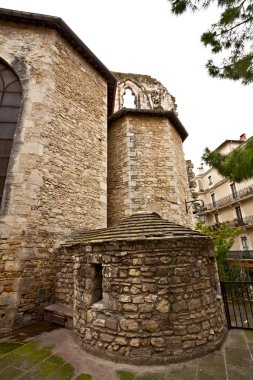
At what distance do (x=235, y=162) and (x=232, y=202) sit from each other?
1549cm

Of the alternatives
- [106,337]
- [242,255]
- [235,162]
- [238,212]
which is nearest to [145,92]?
[235,162]

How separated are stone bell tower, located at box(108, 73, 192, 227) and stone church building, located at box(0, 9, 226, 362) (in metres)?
0.04

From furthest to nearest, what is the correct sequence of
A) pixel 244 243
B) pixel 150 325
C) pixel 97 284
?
pixel 244 243, pixel 97 284, pixel 150 325

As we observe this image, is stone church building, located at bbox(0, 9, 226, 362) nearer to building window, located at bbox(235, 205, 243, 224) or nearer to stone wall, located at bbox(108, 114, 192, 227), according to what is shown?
stone wall, located at bbox(108, 114, 192, 227)

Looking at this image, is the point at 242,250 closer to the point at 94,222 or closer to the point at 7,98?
the point at 94,222

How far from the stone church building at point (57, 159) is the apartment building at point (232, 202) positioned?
8.33 m

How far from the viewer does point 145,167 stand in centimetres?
792

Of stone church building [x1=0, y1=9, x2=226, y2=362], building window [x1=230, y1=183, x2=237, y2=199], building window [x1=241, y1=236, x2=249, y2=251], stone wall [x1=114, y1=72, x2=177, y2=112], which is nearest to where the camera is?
stone church building [x1=0, y1=9, x2=226, y2=362]

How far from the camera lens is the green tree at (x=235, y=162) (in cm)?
397

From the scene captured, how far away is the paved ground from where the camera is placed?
256cm

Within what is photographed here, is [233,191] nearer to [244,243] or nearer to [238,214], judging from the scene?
[238,214]

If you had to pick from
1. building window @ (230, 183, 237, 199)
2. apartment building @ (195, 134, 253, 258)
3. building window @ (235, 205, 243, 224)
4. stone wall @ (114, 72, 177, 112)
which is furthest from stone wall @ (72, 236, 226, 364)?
building window @ (230, 183, 237, 199)

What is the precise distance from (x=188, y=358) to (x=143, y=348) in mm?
675

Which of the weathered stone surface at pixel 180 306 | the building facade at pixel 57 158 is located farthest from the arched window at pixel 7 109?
the weathered stone surface at pixel 180 306
